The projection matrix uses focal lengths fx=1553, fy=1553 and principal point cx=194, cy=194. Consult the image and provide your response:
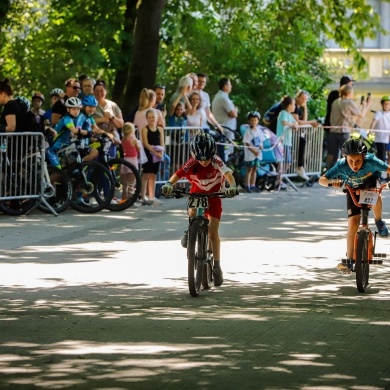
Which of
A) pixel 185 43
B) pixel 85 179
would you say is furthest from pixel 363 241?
pixel 185 43

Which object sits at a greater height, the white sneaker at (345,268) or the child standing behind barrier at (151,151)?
the child standing behind barrier at (151,151)

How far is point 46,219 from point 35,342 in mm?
9176

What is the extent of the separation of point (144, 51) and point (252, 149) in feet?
8.59

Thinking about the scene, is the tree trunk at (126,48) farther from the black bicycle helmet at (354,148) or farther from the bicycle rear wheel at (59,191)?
the black bicycle helmet at (354,148)

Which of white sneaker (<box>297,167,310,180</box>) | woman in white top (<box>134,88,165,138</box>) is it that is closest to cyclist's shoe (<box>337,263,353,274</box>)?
woman in white top (<box>134,88,165,138</box>)

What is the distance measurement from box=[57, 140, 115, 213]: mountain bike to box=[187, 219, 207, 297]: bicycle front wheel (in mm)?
7266

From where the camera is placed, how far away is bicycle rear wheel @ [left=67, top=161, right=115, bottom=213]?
1998 centimetres

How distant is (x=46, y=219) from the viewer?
760 inches

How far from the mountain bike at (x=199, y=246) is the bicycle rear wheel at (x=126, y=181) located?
7.43 meters

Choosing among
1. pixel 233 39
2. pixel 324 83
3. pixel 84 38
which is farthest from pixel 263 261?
pixel 324 83

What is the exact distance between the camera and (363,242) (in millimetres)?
12977

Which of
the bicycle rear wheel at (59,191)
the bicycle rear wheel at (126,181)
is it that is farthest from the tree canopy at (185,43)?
the bicycle rear wheel at (59,191)

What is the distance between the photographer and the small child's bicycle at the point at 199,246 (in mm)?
12523

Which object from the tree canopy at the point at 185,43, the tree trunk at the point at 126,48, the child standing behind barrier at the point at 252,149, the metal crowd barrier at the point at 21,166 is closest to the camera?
the metal crowd barrier at the point at 21,166
